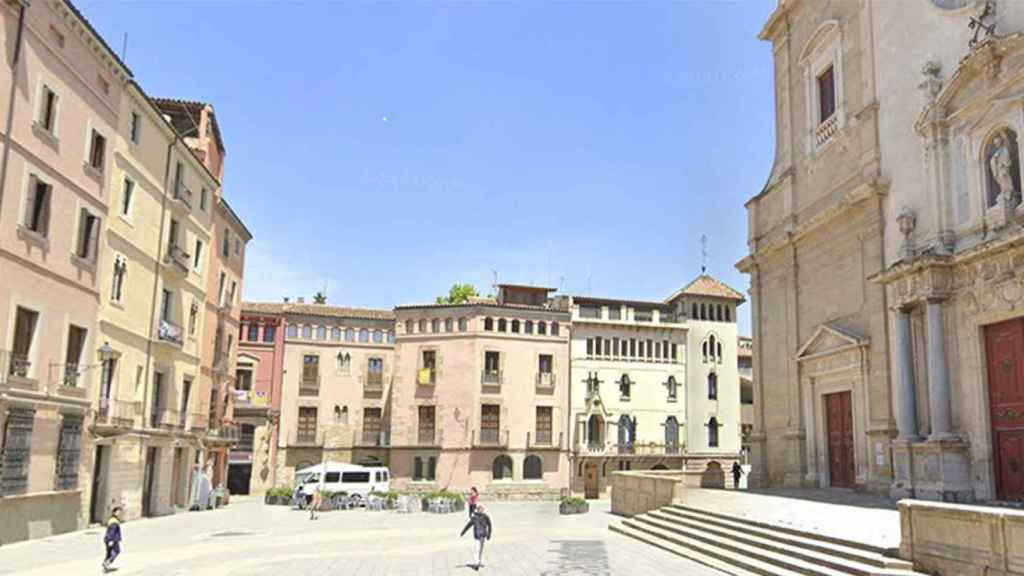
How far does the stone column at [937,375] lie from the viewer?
57.8ft

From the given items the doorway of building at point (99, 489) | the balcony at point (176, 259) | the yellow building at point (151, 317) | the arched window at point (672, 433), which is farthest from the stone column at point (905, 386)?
the arched window at point (672, 433)

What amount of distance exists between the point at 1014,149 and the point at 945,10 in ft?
14.1

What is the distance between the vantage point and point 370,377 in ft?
173

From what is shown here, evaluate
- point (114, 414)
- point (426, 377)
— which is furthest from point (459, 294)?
point (114, 414)

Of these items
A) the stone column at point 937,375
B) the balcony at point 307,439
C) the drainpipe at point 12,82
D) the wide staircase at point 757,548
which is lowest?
the wide staircase at point 757,548

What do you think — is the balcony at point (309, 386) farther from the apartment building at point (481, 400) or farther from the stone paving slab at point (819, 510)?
the stone paving slab at point (819, 510)

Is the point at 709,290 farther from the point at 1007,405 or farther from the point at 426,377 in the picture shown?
the point at 1007,405

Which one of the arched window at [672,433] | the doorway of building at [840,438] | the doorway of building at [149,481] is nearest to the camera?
the doorway of building at [840,438]

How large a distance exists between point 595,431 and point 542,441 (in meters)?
3.99

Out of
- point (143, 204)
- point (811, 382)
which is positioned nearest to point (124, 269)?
point (143, 204)

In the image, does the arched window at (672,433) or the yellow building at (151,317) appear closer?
the yellow building at (151,317)

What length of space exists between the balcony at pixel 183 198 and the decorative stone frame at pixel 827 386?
22.9 m

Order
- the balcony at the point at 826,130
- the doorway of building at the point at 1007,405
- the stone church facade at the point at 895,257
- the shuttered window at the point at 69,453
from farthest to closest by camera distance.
→ the balcony at the point at 826,130, the shuttered window at the point at 69,453, the stone church facade at the point at 895,257, the doorway of building at the point at 1007,405

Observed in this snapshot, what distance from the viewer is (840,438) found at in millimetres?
22531
